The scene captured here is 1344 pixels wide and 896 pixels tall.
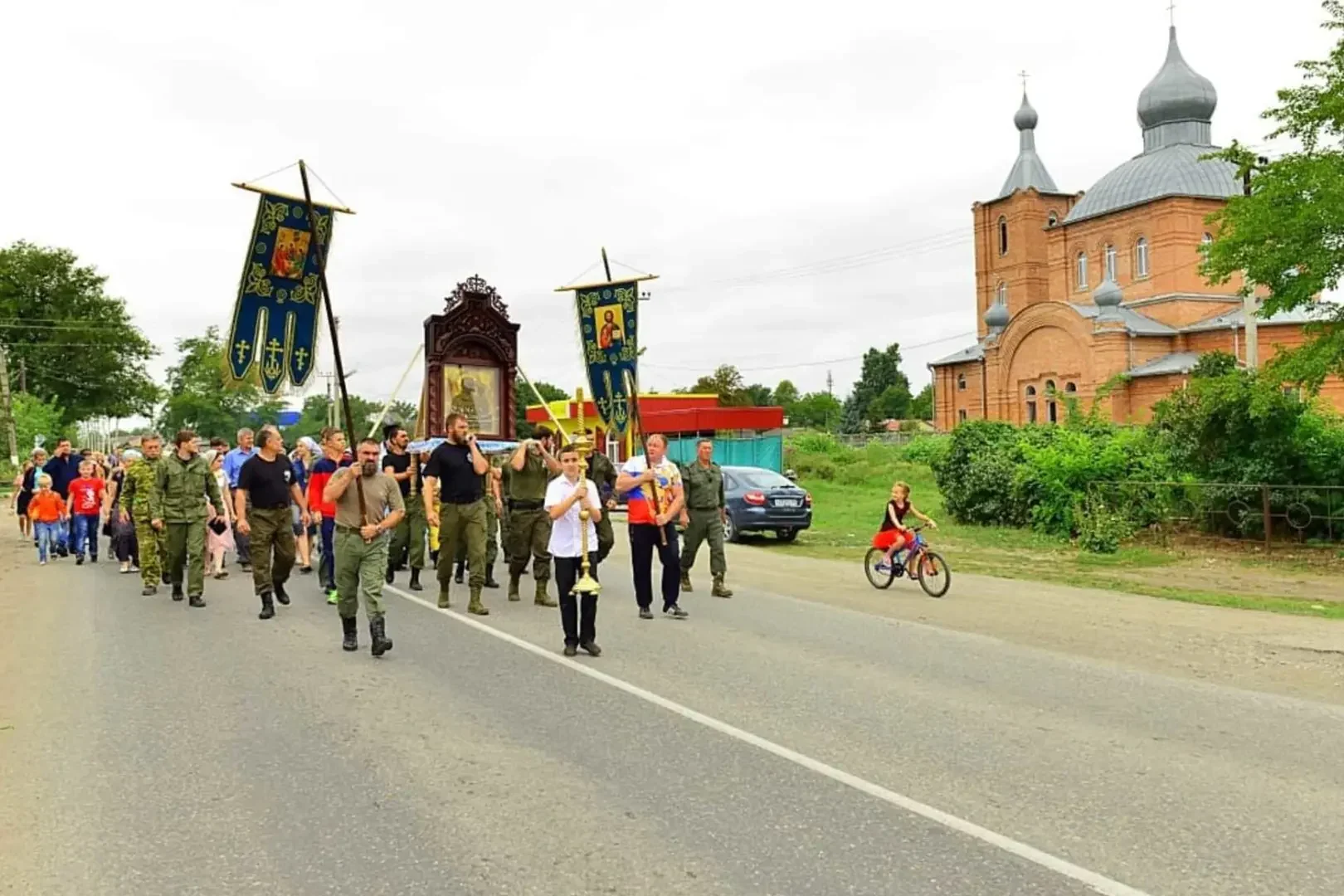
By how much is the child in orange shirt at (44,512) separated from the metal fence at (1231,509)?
1737cm

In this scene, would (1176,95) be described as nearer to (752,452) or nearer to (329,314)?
(752,452)

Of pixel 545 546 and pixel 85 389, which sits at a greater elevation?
pixel 85 389

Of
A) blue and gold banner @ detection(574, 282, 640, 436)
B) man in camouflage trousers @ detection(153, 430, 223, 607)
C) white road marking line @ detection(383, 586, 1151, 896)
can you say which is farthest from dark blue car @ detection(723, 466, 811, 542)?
white road marking line @ detection(383, 586, 1151, 896)

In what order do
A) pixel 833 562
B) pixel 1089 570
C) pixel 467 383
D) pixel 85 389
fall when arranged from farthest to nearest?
pixel 85 389 < pixel 467 383 < pixel 833 562 < pixel 1089 570

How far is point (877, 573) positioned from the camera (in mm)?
13664

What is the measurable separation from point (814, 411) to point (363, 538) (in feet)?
380

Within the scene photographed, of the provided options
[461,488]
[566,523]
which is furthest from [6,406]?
[566,523]

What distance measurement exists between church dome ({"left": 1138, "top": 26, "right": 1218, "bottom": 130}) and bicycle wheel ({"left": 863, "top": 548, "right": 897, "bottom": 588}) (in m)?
55.4

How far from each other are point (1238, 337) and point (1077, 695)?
50.5m

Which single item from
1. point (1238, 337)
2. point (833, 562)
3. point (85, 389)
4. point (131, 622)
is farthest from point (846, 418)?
point (131, 622)

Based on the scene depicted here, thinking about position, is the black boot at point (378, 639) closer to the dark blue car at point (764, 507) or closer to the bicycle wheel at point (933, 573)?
the bicycle wheel at point (933, 573)

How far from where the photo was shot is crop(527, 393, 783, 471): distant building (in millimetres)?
36094

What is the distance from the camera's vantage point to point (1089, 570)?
16.2 metres

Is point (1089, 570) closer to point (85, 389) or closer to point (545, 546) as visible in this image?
point (545, 546)
